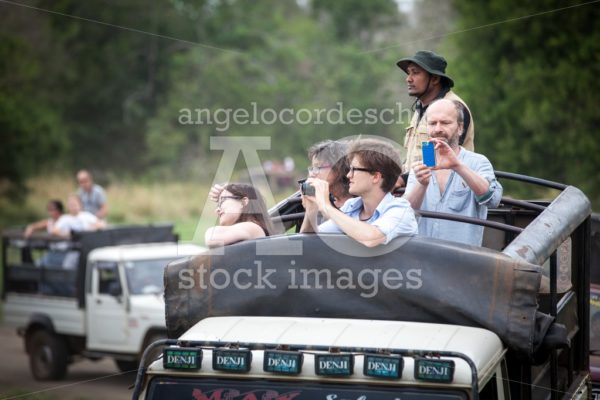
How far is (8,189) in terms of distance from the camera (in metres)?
31.3

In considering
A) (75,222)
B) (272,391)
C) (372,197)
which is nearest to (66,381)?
(75,222)

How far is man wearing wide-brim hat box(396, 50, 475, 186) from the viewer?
6160 mm

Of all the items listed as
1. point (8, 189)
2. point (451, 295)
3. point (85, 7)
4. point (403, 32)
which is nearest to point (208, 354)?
point (451, 295)

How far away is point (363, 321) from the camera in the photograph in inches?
173

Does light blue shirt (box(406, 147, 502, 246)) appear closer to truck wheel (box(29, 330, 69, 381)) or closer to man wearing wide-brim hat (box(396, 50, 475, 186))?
man wearing wide-brim hat (box(396, 50, 475, 186))

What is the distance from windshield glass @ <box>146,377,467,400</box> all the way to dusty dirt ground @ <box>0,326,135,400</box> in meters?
6.54

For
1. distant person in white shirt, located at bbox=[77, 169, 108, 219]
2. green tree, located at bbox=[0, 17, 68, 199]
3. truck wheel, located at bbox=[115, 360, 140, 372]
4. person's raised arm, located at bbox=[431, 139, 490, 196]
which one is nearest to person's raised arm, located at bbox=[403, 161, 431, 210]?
person's raised arm, located at bbox=[431, 139, 490, 196]

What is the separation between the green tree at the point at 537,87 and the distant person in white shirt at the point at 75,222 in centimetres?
767

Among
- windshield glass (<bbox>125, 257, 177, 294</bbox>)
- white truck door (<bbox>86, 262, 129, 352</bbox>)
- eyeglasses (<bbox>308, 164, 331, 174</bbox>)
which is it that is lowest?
white truck door (<bbox>86, 262, 129, 352</bbox>)

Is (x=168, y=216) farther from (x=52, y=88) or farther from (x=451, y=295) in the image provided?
(x=451, y=295)

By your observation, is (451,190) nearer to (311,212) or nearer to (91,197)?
(311,212)

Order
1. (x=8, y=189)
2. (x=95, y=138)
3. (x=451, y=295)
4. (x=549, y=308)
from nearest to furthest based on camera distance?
(x=451, y=295)
(x=549, y=308)
(x=8, y=189)
(x=95, y=138)

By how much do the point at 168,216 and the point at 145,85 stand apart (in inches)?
507

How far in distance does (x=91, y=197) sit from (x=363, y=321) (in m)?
13.4
